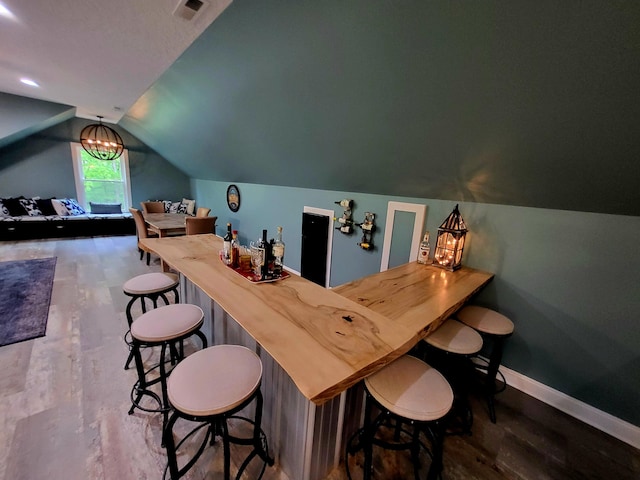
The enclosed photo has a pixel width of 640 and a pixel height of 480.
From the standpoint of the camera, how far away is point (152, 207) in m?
6.04

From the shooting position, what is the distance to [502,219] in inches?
78.5

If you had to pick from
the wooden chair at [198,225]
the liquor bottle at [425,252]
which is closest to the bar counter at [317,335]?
the liquor bottle at [425,252]

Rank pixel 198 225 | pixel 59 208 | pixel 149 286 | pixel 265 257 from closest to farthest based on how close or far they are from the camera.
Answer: pixel 265 257
pixel 149 286
pixel 198 225
pixel 59 208

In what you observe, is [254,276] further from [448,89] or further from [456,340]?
[448,89]

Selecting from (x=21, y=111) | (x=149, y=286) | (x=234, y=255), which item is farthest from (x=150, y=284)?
(x=21, y=111)

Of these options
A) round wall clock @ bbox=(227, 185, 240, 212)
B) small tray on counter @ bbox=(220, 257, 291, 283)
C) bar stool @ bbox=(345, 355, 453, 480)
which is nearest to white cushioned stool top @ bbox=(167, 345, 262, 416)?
small tray on counter @ bbox=(220, 257, 291, 283)

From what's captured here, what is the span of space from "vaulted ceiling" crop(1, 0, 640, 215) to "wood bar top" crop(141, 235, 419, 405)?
1333mm

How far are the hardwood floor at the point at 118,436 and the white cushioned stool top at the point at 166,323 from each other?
66 cm

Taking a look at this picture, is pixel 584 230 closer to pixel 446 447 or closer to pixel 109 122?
pixel 446 447

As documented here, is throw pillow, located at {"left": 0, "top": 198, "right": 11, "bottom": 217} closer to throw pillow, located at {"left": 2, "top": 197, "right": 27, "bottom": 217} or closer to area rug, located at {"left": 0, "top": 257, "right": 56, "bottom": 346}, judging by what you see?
throw pillow, located at {"left": 2, "top": 197, "right": 27, "bottom": 217}

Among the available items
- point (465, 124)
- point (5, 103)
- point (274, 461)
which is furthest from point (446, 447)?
point (5, 103)

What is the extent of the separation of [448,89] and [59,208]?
792cm

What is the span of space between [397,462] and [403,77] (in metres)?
2.25

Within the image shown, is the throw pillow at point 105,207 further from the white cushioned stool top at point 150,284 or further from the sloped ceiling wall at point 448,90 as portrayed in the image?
the white cushioned stool top at point 150,284
